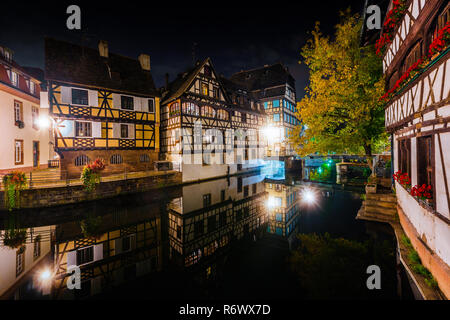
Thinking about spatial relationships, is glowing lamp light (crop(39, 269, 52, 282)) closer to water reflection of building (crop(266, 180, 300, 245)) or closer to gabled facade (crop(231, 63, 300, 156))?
water reflection of building (crop(266, 180, 300, 245))

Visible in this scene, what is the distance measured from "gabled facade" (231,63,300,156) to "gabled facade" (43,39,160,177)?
1851cm

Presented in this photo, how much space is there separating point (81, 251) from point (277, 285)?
650 cm

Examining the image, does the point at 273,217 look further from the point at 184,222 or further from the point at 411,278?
the point at 411,278

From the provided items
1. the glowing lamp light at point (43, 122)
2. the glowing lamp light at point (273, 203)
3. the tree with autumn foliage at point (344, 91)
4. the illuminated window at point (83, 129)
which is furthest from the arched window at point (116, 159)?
the tree with autumn foliage at point (344, 91)

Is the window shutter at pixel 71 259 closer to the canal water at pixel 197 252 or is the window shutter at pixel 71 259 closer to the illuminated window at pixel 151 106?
the canal water at pixel 197 252

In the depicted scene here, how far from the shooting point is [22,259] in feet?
20.4

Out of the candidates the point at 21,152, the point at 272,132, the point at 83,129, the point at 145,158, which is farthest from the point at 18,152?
the point at 272,132

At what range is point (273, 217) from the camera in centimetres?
984

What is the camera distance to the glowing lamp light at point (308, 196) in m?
→ 12.2

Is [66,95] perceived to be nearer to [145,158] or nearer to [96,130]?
[96,130]

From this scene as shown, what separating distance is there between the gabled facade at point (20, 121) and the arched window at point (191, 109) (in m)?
13.3

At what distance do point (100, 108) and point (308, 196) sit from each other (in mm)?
17948

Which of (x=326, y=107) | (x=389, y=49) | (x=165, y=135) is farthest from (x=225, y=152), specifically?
(x=389, y=49)

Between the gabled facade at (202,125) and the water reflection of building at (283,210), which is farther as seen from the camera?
the gabled facade at (202,125)
